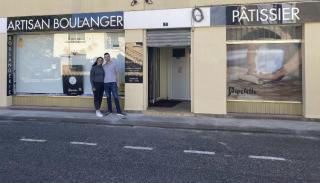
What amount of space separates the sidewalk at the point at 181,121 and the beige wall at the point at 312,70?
0.46 meters

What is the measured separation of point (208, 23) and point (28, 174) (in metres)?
7.63

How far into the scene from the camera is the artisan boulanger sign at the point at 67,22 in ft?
41.9

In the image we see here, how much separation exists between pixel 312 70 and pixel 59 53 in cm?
824

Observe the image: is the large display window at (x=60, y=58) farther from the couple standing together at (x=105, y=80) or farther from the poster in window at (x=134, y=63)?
the couple standing together at (x=105, y=80)

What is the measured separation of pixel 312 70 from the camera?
11219 mm

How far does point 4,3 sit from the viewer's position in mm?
13789

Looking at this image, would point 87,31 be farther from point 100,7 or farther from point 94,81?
point 94,81

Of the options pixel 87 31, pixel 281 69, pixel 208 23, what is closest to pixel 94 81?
pixel 87 31

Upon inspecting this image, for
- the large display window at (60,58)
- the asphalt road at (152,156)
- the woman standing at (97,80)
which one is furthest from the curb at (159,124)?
the large display window at (60,58)

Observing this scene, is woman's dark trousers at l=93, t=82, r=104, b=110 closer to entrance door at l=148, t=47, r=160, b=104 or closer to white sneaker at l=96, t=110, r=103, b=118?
white sneaker at l=96, t=110, r=103, b=118

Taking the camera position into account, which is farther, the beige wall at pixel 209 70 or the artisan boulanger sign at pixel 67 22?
the artisan boulanger sign at pixel 67 22

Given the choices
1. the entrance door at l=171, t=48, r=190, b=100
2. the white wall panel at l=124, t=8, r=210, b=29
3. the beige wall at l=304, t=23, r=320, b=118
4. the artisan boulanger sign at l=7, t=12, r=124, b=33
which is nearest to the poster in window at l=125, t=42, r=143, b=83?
the white wall panel at l=124, t=8, r=210, b=29

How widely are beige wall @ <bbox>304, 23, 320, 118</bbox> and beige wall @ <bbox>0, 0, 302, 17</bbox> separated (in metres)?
1.72

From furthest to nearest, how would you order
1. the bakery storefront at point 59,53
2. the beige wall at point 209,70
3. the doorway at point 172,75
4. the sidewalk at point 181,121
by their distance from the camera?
the doorway at point 172,75
the bakery storefront at point 59,53
the beige wall at point 209,70
the sidewalk at point 181,121
